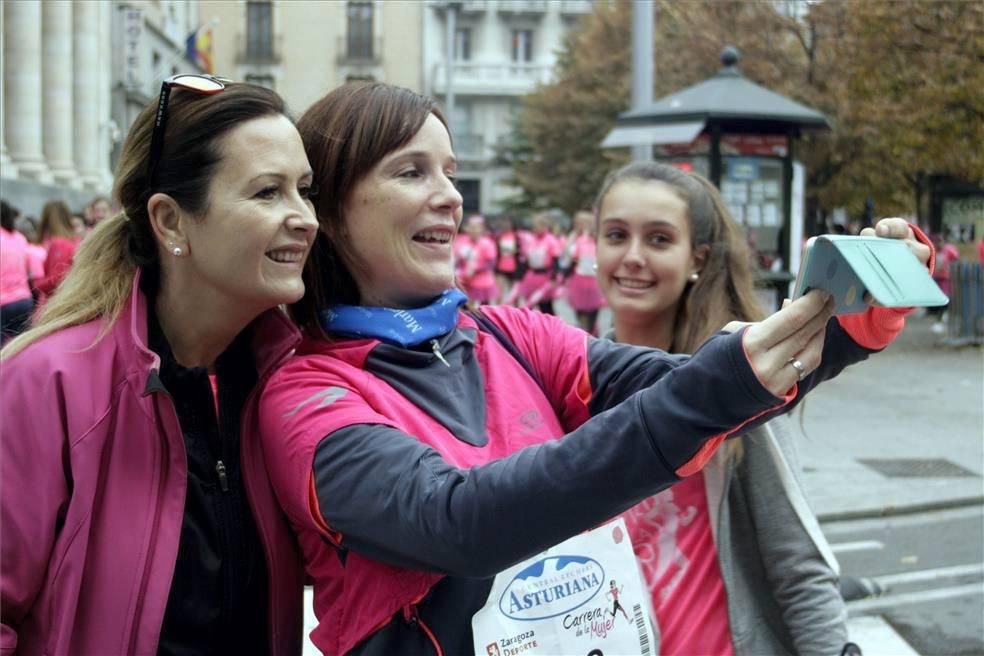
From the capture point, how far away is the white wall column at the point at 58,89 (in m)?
3.33

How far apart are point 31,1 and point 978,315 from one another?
15859mm

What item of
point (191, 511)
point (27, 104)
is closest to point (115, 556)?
point (191, 511)

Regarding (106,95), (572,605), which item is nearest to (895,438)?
(106,95)

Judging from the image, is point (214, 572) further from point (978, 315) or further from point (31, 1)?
point (978, 315)

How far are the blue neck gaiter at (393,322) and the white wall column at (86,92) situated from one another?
1873 millimetres

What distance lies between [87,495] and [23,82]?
3559 millimetres

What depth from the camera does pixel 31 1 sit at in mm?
3271

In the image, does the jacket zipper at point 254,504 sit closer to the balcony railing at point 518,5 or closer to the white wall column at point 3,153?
the white wall column at point 3,153

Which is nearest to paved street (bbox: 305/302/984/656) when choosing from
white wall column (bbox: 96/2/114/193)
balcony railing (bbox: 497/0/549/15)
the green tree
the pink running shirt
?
the pink running shirt

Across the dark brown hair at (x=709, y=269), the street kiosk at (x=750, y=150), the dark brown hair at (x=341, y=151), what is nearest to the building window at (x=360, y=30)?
the dark brown hair at (x=709, y=269)

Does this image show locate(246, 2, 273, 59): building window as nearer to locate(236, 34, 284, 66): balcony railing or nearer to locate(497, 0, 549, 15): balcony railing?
locate(236, 34, 284, 66): balcony railing

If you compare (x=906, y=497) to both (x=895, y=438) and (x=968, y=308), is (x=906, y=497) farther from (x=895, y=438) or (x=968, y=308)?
(x=968, y=308)

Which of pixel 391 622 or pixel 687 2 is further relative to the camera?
pixel 687 2

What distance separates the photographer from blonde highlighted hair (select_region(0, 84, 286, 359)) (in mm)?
1839
